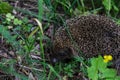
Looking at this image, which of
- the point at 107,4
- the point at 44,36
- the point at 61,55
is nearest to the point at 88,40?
the point at 61,55

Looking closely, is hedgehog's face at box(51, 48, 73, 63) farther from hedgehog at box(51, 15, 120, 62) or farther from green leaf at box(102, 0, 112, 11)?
green leaf at box(102, 0, 112, 11)

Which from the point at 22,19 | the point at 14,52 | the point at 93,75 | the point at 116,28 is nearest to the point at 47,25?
the point at 22,19

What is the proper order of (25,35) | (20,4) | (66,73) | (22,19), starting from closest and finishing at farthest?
(66,73) < (25,35) < (22,19) < (20,4)

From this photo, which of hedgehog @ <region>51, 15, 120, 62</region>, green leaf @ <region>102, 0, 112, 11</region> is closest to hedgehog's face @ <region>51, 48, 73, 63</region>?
hedgehog @ <region>51, 15, 120, 62</region>

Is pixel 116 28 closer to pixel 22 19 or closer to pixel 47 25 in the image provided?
pixel 47 25

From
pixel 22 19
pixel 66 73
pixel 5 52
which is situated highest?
pixel 22 19

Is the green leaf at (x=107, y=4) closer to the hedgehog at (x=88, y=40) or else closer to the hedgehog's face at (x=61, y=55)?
the hedgehog at (x=88, y=40)

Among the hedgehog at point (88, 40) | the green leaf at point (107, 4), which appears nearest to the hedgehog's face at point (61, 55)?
the hedgehog at point (88, 40)
